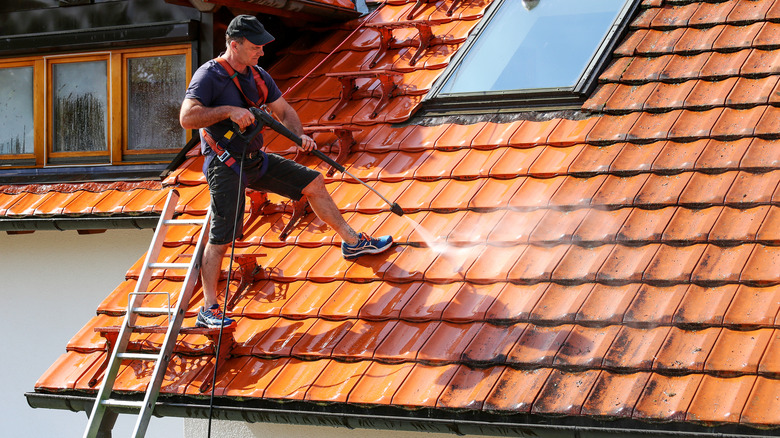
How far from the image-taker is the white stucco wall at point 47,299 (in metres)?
6.63

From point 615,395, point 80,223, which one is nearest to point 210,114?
point 80,223

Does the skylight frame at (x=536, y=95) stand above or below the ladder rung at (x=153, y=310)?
above

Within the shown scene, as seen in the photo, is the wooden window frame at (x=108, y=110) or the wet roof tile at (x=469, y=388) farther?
the wooden window frame at (x=108, y=110)

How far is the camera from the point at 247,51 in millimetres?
5098

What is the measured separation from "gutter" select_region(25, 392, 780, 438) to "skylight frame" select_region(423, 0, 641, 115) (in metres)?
2.36

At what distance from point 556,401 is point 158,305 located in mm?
2634

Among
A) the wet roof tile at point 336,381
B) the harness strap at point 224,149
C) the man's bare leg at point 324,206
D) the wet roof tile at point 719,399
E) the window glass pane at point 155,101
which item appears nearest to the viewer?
the wet roof tile at point 719,399

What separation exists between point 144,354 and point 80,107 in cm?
279

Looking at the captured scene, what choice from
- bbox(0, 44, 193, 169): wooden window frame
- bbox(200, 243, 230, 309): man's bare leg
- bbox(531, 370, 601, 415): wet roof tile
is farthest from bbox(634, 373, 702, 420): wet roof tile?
→ bbox(0, 44, 193, 169): wooden window frame

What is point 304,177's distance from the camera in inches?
208

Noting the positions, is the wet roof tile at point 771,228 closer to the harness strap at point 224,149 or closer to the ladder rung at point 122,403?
the harness strap at point 224,149

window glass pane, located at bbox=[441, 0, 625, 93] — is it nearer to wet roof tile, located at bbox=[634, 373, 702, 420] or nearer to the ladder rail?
the ladder rail

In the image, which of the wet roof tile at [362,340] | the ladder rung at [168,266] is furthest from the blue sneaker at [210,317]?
the wet roof tile at [362,340]

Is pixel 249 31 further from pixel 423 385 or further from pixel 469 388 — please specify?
pixel 469 388
